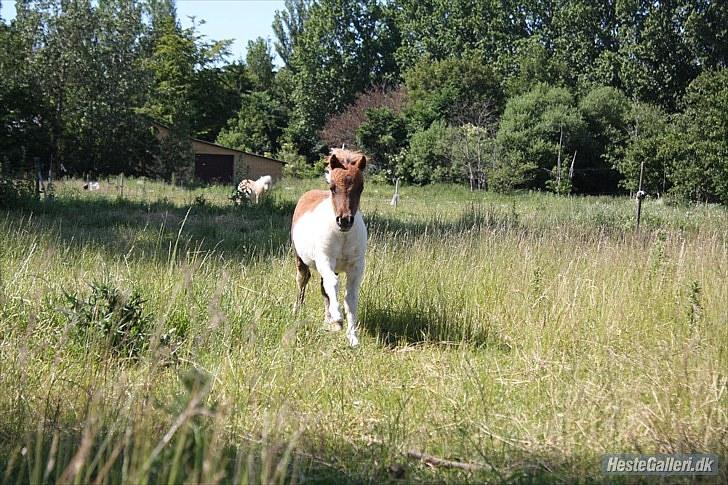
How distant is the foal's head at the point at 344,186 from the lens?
6027mm

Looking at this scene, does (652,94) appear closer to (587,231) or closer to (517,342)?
(587,231)

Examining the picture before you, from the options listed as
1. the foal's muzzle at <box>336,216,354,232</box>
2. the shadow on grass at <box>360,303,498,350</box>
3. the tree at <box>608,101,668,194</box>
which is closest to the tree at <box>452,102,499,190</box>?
the tree at <box>608,101,668,194</box>

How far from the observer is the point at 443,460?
11.8 ft

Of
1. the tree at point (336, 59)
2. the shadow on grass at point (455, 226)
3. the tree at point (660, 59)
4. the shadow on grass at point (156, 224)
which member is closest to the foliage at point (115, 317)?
the shadow on grass at point (156, 224)

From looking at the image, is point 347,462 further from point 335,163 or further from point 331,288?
point 335,163

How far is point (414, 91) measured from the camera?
6047cm

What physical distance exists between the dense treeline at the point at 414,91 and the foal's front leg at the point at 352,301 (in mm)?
23519

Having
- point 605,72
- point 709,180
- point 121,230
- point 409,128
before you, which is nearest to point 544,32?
point 605,72

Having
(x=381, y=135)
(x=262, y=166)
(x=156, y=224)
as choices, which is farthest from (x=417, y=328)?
(x=381, y=135)

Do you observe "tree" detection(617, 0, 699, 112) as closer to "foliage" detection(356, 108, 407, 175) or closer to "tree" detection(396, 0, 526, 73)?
"tree" detection(396, 0, 526, 73)

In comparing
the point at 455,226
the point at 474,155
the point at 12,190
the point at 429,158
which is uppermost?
the point at 474,155

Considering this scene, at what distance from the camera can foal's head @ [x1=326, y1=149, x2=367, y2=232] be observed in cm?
603

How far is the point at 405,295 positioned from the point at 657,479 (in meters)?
3.90

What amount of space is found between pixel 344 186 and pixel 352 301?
107cm
